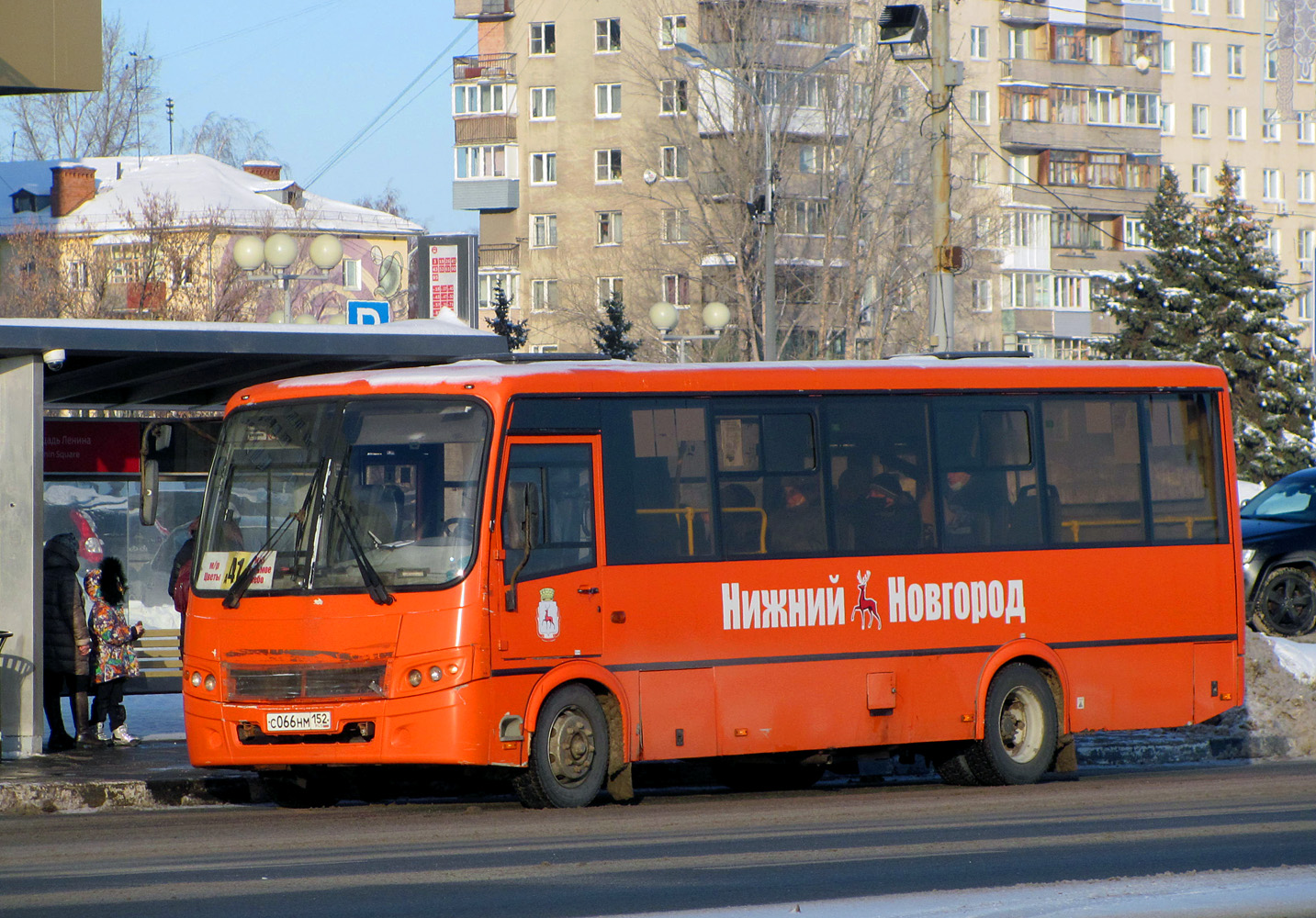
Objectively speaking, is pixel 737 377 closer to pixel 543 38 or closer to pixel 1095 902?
pixel 1095 902

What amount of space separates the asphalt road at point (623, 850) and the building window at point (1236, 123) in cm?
9278

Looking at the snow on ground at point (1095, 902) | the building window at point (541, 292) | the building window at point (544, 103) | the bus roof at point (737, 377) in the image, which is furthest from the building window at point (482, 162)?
the snow on ground at point (1095, 902)

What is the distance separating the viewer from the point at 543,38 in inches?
3386

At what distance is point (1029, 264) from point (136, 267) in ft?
142

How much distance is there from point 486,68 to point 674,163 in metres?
29.2

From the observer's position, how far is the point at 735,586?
1326 cm

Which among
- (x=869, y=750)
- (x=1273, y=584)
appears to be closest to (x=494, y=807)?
(x=869, y=750)

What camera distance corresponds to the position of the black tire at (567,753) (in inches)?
484

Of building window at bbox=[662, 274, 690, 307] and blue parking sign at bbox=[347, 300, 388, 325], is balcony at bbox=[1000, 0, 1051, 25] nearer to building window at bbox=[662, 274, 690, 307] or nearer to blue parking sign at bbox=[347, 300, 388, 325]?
building window at bbox=[662, 274, 690, 307]

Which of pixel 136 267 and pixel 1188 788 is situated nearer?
pixel 1188 788

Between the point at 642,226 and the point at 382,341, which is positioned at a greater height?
the point at 642,226

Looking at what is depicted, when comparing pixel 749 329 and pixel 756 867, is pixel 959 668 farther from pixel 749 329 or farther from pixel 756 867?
pixel 749 329

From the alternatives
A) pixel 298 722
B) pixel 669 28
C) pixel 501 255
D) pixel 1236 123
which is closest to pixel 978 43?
pixel 1236 123

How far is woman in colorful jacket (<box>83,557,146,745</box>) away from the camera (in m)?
16.0
